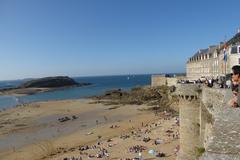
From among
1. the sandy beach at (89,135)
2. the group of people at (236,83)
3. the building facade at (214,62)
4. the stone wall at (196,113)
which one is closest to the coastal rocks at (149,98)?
the sandy beach at (89,135)

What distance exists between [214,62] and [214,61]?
170mm

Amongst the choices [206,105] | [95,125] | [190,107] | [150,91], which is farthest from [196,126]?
[150,91]

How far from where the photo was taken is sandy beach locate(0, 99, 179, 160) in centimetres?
2533

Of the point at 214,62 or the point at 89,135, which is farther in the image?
the point at 214,62

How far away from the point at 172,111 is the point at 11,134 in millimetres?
21983

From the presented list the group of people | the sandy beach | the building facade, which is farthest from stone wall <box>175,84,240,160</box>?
the building facade

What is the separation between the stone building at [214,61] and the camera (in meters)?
30.1

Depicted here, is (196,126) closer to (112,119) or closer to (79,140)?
(79,140)

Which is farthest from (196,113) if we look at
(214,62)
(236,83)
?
(214,62)

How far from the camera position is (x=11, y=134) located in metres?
36.2

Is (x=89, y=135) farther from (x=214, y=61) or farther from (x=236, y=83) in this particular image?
(x=236, y=83)

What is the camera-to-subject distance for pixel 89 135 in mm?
32594

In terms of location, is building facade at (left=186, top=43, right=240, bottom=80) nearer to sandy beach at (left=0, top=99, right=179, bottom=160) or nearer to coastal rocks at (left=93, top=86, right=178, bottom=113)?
coastal rocks at (left=93, top=86, right=178, bottom=113)

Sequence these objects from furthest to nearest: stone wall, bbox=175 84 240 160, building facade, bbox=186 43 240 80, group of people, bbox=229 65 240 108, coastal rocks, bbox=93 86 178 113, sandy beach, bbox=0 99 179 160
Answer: coastal rocks, bbox=93 86 178 113, building facade, bbox=186 43 240 80, sandy beach, bbox=0 99 179 160, stone wall, bbox=175 84 240 160, group of people, bbox=229 65 240 108
